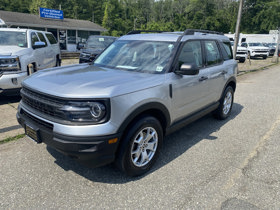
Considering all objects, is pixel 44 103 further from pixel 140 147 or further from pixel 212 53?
pixel 212 53

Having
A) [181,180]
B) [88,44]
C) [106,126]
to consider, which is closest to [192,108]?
[181,180]

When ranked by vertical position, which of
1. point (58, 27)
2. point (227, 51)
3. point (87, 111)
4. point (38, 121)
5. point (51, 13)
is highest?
point (51, 13)

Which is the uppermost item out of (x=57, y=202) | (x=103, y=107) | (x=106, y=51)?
(x=106, y=51)

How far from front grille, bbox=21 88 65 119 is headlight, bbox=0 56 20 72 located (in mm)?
3191

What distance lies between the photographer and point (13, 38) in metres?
6.98

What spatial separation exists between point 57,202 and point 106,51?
2.72 meters

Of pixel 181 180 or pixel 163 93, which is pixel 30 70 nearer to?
pixel 163 93

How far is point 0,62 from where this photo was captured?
564 centimetres

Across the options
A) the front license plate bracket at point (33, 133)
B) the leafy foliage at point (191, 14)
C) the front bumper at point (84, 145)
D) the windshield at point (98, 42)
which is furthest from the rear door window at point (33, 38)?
the leafy foliage at point (191, 14)

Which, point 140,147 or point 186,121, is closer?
point 140,147

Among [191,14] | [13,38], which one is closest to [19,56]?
[13,38]

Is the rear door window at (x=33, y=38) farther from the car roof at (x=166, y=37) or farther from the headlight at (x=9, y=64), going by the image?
the car roof at (x=166, y=37)

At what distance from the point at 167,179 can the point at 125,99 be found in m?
1.24

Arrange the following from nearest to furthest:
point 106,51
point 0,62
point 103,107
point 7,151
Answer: point 103,107
point 7,151
point 106,51
point 0,62
